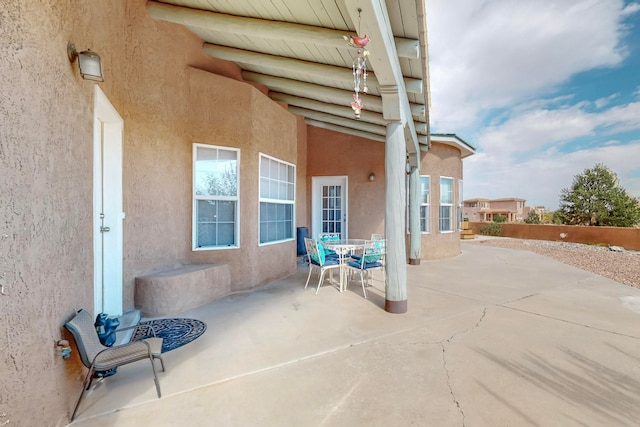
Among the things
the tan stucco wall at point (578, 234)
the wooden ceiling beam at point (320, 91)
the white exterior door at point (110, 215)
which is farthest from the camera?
the tan stucco wall at point (578, 234)

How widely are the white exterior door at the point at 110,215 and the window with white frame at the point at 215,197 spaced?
1.21 meters

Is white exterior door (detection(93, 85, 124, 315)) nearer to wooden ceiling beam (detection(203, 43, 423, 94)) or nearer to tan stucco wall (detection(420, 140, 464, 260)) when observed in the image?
wooden ceiling beam (detection(203, 43, 423, 94))

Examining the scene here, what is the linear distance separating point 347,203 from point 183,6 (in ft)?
20.2

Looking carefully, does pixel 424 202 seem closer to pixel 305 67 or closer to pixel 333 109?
pixel 333 109

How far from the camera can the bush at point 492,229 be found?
18.0 m

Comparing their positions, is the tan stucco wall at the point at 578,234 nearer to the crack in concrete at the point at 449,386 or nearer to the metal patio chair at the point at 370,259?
the metal patio chair at the point at 370,259

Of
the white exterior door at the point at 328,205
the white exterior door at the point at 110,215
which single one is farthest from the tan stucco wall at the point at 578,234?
the white exterior door at the point at 110,215

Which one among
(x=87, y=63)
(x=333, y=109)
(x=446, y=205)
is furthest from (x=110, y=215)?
(x=446, y=205)

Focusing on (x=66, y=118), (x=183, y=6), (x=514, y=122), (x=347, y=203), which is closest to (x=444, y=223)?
(x=347, y=203)

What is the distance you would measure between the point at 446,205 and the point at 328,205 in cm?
Answer: 378

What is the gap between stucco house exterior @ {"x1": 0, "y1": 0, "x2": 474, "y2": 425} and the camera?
58.9 inches

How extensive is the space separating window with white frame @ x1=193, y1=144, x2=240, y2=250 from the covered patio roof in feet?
5.25

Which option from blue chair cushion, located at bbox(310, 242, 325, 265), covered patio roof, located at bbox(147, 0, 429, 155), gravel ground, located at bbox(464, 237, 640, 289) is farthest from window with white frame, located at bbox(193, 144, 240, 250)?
gravel ground, located at bbox(464, 237, 640, 289)

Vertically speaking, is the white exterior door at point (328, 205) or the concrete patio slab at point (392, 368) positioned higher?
the white exterior door at point (328, 205)
